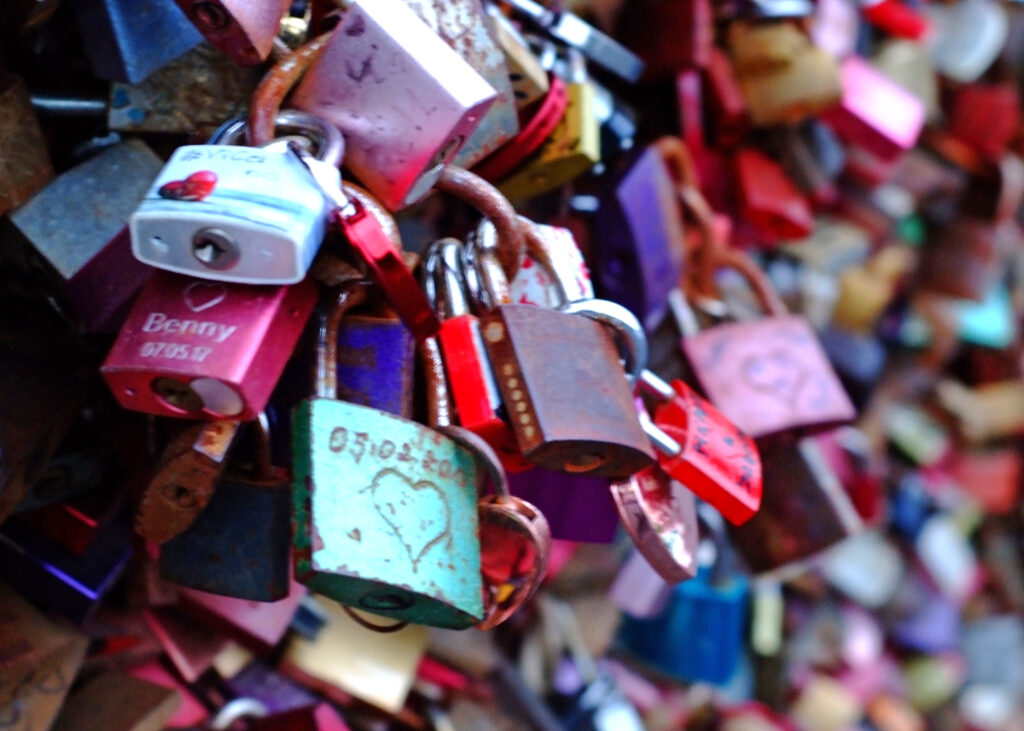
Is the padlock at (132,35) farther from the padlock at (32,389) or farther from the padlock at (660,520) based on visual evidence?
the padlock at (660,520)

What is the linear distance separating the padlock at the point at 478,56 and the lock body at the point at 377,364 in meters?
0.17

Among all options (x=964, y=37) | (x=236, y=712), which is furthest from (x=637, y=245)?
(x=964, y=37)

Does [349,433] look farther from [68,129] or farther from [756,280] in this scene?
[756,280]

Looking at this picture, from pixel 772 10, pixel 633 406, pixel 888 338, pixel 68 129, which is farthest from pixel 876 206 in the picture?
pixel 68 129

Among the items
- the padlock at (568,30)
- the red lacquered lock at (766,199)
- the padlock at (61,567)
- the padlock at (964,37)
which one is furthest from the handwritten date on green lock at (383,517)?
the padlock at (964,37)

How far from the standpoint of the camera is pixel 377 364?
0.69 meters

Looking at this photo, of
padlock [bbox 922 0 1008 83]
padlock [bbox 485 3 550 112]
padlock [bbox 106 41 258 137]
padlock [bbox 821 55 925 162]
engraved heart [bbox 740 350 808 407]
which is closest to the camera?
padlock [bbox 106 41 258 137]

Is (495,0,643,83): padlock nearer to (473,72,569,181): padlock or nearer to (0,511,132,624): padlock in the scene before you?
(473,72,569,181): padlock

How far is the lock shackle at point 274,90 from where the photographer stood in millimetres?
641

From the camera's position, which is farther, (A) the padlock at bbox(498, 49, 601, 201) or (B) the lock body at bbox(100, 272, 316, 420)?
(A) the padlock at bbox(498, 49, 601, 201)

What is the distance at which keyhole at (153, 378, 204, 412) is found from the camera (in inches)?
23.5

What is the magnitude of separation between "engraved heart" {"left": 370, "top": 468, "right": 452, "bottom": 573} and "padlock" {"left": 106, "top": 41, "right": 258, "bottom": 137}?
13.9 inches

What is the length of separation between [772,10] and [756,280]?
0.41 m

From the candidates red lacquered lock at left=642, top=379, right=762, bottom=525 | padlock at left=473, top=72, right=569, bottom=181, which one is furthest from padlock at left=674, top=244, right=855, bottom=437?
padlock at left=473, top=72, right=569, bottom=181
